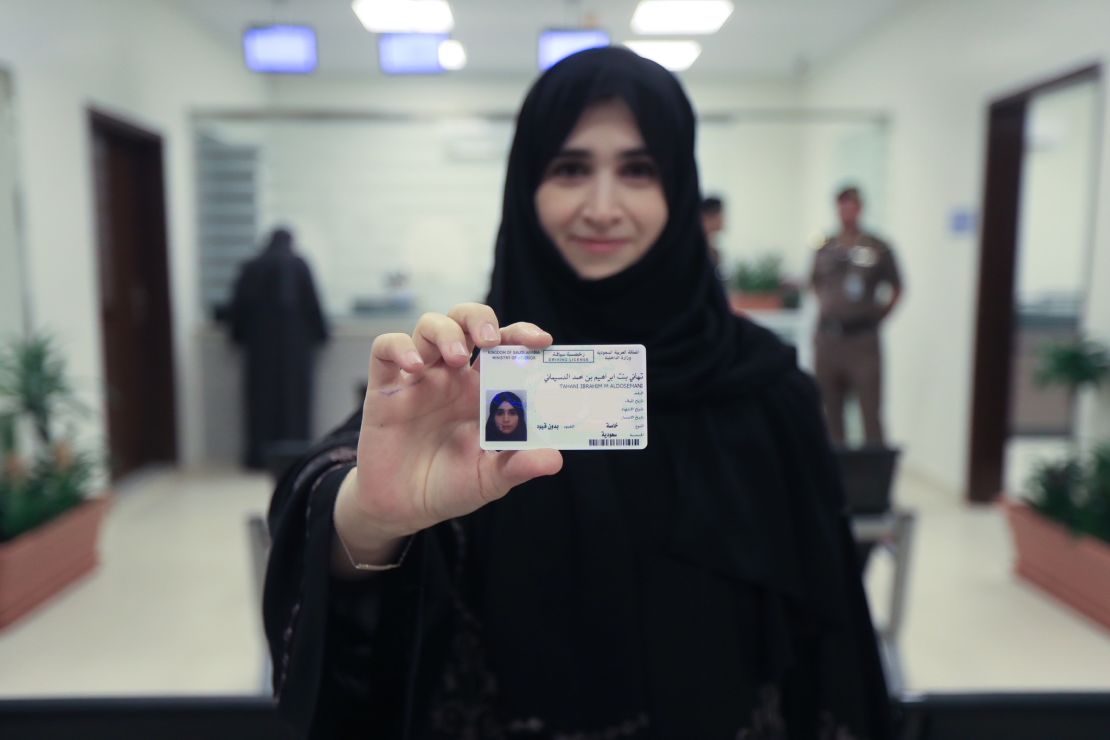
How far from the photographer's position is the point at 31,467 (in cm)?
303

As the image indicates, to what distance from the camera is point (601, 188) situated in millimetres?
821

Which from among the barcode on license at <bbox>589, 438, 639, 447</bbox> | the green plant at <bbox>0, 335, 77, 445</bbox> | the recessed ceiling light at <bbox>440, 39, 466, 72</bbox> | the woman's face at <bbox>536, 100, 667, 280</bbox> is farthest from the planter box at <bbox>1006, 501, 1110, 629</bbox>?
the recessed ceiling light at <bbox>440, 39, 466, 72</bbox>

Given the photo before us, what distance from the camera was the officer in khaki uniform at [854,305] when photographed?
4023 millimetres

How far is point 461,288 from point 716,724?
14.9 ft

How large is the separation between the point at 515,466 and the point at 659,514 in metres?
0.31

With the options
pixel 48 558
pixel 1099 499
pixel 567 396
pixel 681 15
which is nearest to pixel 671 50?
pixel 681 15

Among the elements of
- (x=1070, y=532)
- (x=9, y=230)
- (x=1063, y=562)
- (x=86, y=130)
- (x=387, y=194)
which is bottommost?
(x=1063, y=562)

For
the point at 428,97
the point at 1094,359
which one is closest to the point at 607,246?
the point at 1094,359

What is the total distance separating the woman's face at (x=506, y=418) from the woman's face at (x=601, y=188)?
28 cm

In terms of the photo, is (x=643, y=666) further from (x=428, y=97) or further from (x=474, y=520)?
(x=428, y=97)

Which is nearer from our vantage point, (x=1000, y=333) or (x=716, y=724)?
(x=716, y=724)

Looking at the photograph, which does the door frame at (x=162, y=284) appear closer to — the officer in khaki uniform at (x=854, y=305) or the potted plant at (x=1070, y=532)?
the officer in khaki uniform at (x=854, y=305)

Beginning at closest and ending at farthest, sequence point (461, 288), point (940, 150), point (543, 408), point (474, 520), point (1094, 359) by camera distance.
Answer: point (543, 408) < point (474, 520) < point (1094, 359) < point (940, 150) < point (461, 288)

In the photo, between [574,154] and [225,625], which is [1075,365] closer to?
[574,154]
